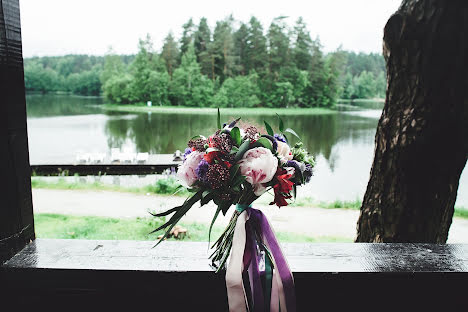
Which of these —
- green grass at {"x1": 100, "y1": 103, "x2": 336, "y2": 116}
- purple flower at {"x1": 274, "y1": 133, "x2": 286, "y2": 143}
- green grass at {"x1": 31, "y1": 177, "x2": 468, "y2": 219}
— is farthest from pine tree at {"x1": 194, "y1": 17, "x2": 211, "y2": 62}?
purple flower at {"x1": 274, "y1": 133, "x2": 286, "y2": 143}

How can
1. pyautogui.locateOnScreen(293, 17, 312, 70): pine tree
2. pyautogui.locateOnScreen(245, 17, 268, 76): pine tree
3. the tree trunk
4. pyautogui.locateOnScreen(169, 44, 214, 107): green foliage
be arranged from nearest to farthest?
the tree trunk < pyautogui.locateOnScreen(169, 44, 214, 107): green foliage < pyautogui.locateOnScreen(245, 17, 268, 76): pine tree < pyautogui.locateOnScreen(293, 17, 312, 70): pine tree

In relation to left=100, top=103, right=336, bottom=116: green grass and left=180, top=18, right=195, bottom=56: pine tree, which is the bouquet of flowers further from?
left=180, top=18, right=195, bottom=56: pine tree

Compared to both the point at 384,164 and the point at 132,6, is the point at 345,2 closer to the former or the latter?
the point at 132,6

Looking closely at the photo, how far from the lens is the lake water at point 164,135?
459cm

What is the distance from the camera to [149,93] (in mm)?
4398

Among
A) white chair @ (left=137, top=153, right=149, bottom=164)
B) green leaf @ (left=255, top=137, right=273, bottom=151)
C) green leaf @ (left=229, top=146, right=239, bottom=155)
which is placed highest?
green leaf @ (left=255, top=137, right=273, bottom=151)

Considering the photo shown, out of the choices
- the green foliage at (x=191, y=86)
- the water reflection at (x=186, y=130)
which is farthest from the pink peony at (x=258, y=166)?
the green foliage at (x=191, y=86)

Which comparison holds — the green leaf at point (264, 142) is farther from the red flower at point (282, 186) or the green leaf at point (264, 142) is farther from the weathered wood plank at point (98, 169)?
the weathered wood plank at point (98, 169)

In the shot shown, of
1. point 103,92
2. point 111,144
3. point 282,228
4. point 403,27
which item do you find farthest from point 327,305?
point 111,144

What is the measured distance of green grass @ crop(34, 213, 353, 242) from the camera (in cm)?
345

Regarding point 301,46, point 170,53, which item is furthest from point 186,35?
point 301,46

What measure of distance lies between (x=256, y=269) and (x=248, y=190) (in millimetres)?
214

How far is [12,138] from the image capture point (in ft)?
3.30

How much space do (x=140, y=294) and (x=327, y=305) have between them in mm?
563
